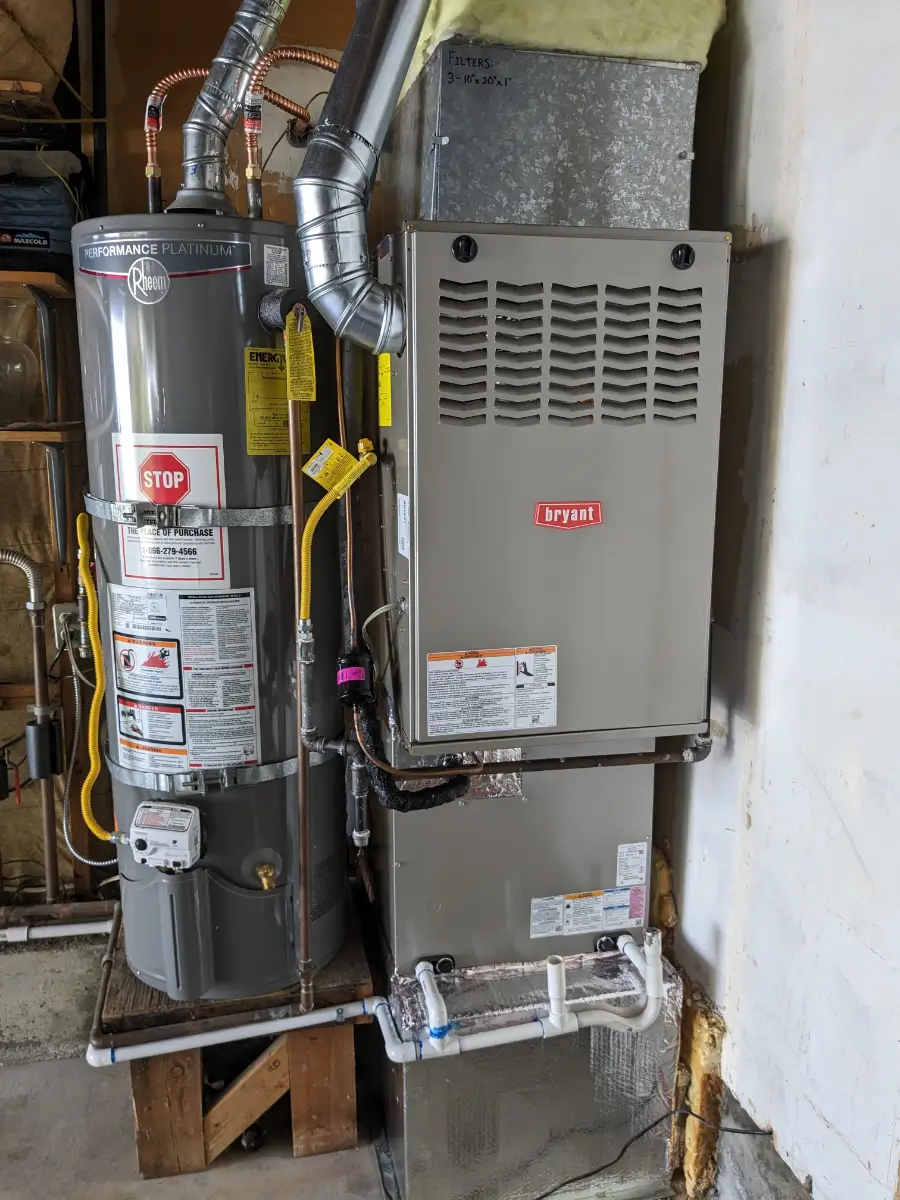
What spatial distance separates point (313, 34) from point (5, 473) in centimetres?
127

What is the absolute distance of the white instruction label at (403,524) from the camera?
54.2 inches

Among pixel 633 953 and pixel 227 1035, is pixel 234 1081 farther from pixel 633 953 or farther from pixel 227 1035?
pixel 633 953

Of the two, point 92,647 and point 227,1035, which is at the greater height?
point 92,647

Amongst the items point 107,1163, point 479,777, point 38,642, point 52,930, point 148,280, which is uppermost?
point 148,280

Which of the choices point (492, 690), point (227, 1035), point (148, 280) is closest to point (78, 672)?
point (227, 1035)

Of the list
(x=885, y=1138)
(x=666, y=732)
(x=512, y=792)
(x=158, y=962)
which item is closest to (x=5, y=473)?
(x=158, y=962)

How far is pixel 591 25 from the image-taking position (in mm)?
1312

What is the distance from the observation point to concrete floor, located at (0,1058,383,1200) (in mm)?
1735

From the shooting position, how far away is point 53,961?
2156 millimetres

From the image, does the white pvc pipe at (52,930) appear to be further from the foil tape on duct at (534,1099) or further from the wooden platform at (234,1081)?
the foil tape on duct at (534,1099)

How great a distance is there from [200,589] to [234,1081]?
1037 mm

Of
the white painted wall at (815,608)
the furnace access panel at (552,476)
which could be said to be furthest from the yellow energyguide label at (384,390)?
the white painted wall at (815,608)

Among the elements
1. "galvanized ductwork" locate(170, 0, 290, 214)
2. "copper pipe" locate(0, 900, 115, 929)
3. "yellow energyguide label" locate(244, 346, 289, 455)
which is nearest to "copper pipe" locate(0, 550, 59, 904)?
"copper pipe" locate(0, 900, 115, 929)

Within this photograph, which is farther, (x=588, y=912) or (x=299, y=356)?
(x=588, y=912)
